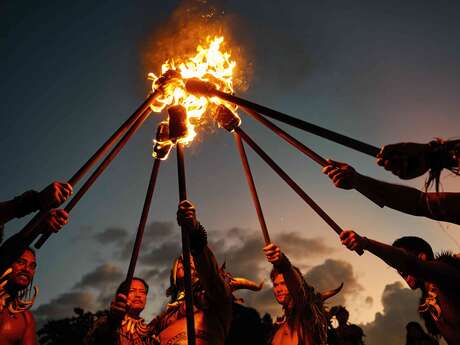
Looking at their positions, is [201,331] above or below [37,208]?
below

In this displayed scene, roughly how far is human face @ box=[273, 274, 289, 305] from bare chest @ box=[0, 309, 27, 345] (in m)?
4.36

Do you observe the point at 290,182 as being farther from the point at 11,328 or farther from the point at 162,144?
the point at 11,328

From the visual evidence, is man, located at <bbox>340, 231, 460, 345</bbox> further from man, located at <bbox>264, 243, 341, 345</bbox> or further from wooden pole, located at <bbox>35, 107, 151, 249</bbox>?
wooden pole, located at <bbox>35, 107, 151, 249</bbox>

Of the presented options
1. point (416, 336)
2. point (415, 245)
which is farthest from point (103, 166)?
point (416, 336)

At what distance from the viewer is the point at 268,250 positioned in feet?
18.7

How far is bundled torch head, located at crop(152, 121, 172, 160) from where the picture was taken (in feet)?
18.7

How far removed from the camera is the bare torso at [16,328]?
213 inches

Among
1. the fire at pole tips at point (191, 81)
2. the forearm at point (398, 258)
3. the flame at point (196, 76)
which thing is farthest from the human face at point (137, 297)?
the forearm at point (398, 258)

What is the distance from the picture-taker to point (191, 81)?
5270 mm

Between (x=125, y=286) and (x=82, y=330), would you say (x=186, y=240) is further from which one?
(x=82, y=330)

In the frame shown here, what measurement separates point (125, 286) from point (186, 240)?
97 centimetres

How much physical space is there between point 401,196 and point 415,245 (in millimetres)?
1501

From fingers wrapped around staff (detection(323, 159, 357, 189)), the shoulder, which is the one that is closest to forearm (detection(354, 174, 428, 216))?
fingers wrapped around staff (detection(323, 159, 357, 189))

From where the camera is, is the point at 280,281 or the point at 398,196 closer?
the point at 398,196
